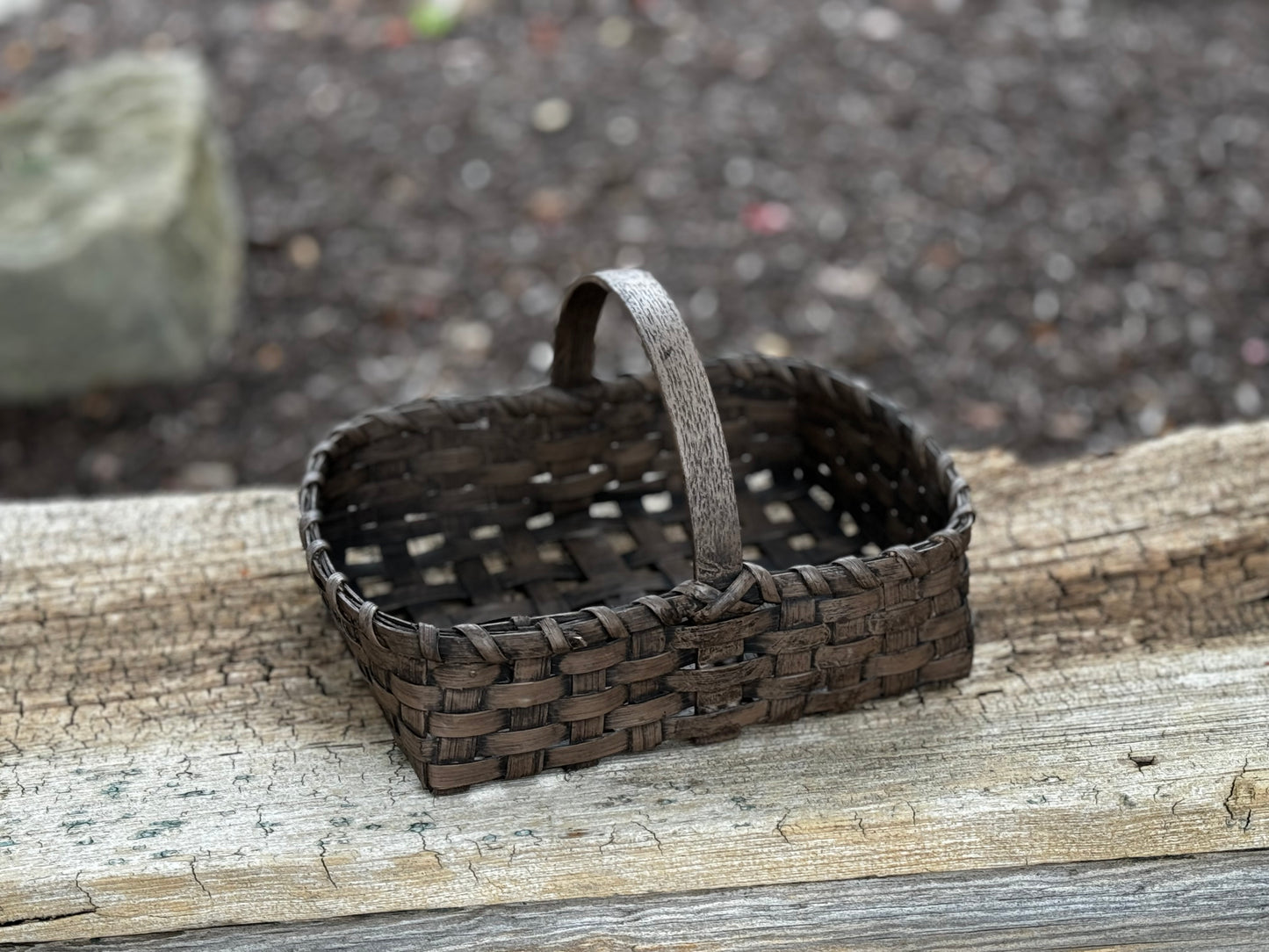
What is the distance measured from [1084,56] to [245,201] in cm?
246

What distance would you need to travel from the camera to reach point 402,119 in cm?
371

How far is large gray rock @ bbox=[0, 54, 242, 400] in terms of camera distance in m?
2.82

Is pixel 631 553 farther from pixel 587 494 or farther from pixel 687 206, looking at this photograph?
pixel 687 206

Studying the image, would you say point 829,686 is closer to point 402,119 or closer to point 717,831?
point 717,831

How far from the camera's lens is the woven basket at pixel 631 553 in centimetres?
114

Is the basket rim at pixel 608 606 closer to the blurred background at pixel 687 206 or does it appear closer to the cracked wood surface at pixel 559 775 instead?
the cracked wood surface at pixel 559 775

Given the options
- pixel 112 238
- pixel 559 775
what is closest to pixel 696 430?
pixel 559 775

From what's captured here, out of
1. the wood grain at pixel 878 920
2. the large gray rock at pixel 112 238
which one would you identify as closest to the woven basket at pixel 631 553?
the wood grain at pixel 878 920

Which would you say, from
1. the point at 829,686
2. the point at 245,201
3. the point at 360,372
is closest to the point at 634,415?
the point at 829,686

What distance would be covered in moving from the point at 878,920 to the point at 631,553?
531 millimetres

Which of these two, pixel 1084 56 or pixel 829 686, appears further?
pixel 1084 56

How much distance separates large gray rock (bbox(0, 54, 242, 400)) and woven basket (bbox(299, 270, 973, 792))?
5.21 ft

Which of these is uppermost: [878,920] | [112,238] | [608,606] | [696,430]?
[696,430]

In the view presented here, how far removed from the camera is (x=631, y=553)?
5.06ft
